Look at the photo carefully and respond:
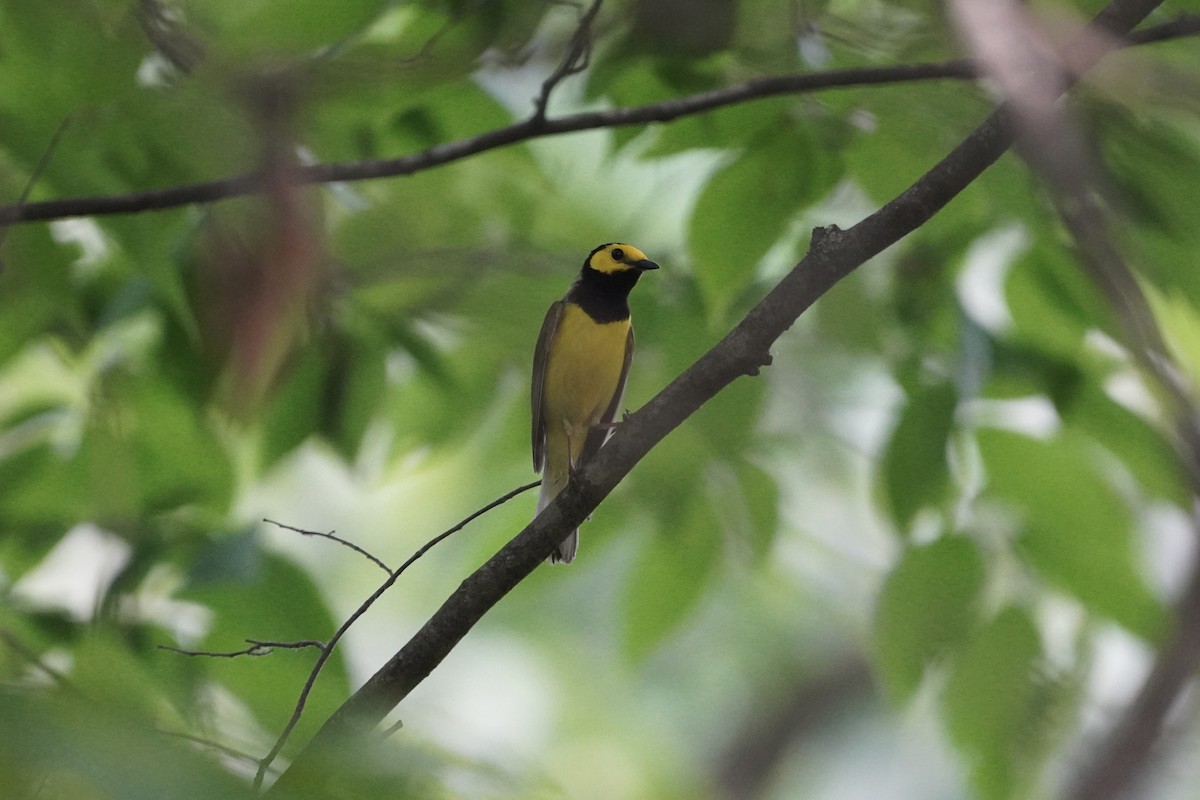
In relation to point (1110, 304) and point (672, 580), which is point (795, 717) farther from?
point (1110, 304)

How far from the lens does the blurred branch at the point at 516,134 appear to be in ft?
12.7

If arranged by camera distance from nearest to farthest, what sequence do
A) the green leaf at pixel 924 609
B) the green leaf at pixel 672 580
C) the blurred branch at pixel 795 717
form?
the green leaf at pixel 924 609, the green leaf at pixel 672 580, the blurred branch at pixel 795 717

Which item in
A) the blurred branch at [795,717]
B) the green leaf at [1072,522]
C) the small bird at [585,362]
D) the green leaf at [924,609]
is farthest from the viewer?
the blurred branch at [795,717]

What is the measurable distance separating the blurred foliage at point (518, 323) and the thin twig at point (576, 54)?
103mm

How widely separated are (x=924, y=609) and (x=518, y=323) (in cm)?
215

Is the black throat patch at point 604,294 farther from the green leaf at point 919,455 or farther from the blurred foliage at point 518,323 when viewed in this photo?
the green leaf at point 919,455

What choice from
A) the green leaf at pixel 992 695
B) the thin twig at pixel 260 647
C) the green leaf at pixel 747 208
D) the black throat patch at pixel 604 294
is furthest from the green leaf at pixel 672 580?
the black throat patch at pixel 604 294

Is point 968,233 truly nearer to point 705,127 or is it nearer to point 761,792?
point 705,127

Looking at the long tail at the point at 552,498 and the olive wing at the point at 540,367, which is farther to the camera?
the olive wing at the point at 540,367

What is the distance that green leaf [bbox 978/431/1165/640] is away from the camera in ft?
13.8

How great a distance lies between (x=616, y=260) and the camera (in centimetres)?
682

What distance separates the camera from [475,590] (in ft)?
11.1

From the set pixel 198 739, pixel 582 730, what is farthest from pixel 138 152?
pixel 582 730

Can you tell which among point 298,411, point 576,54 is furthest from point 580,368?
point 576,54
